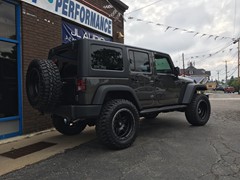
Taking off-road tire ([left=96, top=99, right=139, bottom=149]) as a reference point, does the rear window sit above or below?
above

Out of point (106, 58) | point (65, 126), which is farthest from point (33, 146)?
point (106, 58)

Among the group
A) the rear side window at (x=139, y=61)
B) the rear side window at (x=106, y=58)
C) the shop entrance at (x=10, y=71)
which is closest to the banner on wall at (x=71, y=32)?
the shop entrance at (x=10, y=71)

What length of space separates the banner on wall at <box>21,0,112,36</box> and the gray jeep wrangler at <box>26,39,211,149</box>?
2462mm

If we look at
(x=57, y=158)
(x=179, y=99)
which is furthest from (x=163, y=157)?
(x=179, y=99)

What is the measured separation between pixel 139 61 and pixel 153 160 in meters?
2.37

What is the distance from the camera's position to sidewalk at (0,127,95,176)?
14.5 feet

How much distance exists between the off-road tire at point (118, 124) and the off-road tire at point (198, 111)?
7.84 ft

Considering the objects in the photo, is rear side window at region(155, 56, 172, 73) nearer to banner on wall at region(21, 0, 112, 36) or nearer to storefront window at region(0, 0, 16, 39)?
banner on wall at region(21, 0, 112, 36)

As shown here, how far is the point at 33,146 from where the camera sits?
5.51 metres

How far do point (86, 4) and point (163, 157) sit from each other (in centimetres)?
669

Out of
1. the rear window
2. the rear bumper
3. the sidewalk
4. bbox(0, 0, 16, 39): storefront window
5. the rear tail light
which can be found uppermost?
bbox(0, 0, 16, 39): storefront window

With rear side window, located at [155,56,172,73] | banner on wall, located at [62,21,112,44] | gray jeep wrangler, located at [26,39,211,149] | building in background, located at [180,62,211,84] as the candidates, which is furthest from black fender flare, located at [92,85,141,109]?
building in background, located at [180,62,211,84]

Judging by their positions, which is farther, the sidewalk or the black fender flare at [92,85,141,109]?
the black fender flare at [92,85,141,109]

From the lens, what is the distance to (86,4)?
Result: 30.2ft
